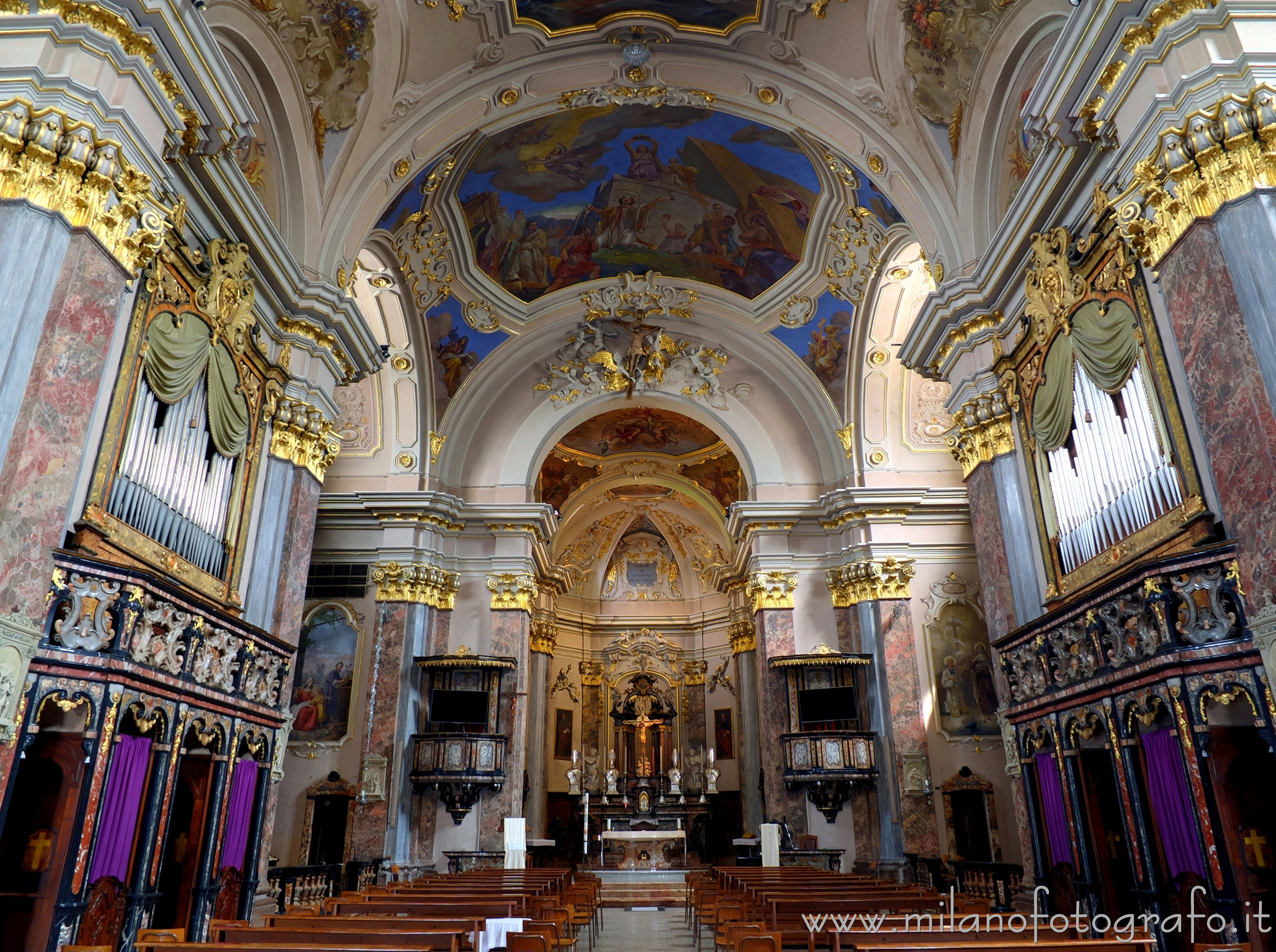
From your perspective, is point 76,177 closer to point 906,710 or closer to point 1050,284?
point 1050,284

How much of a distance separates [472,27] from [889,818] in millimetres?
14496

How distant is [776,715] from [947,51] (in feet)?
38.7

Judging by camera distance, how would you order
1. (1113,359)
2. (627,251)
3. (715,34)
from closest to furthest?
(1113,359), (715,34), (627,251)

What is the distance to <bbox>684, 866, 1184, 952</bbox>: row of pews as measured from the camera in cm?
486

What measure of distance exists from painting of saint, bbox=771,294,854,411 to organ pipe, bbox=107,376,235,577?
11.9 metres

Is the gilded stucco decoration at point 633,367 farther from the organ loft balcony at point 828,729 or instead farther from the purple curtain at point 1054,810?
the purple curtain at point 1054,810

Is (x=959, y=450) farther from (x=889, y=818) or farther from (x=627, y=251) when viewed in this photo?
(x=627, y=251)

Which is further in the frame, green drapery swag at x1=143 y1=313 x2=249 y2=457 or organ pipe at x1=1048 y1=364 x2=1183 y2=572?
green drapery swag at x1=143 y1=313 x2=249 y2=457

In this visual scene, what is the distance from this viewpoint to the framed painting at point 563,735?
2512 cm

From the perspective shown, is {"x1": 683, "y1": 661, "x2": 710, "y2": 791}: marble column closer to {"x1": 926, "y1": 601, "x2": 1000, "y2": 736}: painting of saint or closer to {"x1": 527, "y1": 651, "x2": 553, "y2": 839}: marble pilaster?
{"x1": 527, "y1": 651, "x2": 553, "y2": 839}: marble pilaster

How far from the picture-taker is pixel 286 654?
10219 millimetres

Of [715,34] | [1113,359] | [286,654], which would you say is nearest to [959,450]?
[1113,359]

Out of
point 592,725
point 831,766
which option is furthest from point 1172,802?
point 592,725

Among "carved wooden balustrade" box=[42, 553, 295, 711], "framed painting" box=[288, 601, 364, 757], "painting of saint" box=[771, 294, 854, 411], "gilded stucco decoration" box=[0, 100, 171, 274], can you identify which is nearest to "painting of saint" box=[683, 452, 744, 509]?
"painting of saint" box=[771, 294, 854, 411]
